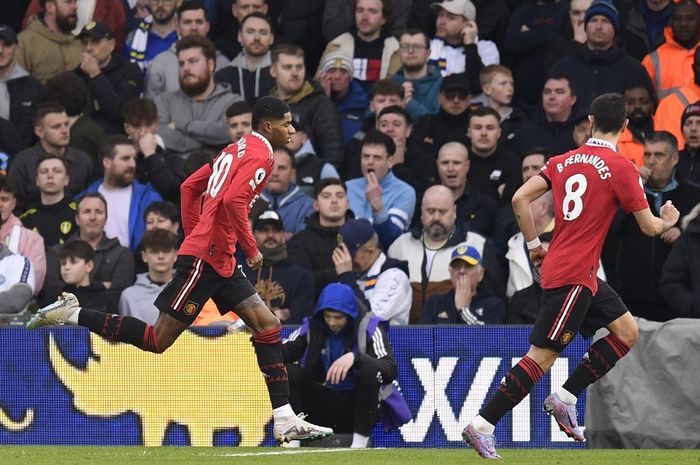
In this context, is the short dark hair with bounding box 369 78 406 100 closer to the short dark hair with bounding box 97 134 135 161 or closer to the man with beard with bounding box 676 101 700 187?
the short dark hair with bounding box 97 134 135 161

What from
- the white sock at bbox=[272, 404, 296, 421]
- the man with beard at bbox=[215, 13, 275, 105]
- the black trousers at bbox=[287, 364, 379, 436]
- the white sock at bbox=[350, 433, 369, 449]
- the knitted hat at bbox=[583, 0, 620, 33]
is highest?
the knitted hat at bbox=[583, 0, 620, 33]

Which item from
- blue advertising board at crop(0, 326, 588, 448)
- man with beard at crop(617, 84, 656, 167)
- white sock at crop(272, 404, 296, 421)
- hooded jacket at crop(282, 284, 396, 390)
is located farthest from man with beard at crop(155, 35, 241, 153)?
→ white sock at crop(272, 404, 296, 421)

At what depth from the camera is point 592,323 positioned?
9.52 metres

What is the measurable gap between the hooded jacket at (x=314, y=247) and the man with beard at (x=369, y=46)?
318 cm

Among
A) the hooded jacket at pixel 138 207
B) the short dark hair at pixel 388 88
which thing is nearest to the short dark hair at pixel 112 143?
the hooded jacket at pixel 138 207

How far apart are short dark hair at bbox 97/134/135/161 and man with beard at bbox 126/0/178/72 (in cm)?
245

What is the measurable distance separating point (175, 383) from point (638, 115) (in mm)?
5725

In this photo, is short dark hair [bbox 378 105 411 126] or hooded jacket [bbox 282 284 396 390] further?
short dark hair [bbox 378 105 411 126]

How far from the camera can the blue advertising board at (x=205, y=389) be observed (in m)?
12.2

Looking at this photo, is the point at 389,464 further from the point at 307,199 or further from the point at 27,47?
the point at 27,47

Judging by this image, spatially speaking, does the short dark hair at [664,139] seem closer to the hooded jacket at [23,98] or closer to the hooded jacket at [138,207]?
the hooded jacket at [138,207]

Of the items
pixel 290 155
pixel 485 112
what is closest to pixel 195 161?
pixel 290 155

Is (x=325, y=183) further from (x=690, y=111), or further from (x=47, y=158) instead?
(x=690, y=111)

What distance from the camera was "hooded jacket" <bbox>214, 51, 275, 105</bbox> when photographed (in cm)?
1595
